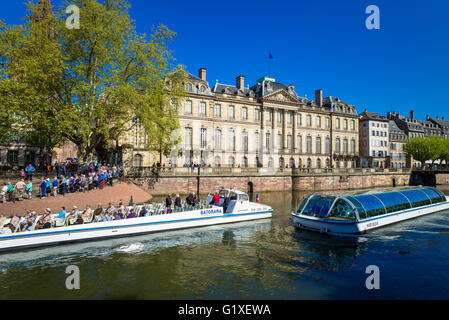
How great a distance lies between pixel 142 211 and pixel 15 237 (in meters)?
6.35

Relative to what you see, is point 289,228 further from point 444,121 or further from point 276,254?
point 444,121

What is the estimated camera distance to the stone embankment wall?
111 feet

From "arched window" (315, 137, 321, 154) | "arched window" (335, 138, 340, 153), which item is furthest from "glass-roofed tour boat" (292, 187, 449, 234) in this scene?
"arched window" (335, 138, 340, 153)

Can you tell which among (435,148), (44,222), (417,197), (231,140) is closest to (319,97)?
(231,140)

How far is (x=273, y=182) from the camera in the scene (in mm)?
41625

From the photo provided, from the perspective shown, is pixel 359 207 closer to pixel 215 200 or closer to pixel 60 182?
pixel 215 200

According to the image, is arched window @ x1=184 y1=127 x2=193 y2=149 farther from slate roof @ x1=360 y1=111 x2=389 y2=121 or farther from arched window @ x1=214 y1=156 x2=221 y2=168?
slate roof @ x1=360 y1=111 x2=389 y2=121

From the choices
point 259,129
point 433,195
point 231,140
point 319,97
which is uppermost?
point 319,97

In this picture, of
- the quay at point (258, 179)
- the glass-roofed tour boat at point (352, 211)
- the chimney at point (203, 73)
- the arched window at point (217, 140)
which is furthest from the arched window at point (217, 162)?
the glass-roofed tour boat at point (352, 211)

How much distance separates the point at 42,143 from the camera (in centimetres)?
2934

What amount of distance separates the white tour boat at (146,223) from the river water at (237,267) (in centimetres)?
51

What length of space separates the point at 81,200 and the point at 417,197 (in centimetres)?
2696

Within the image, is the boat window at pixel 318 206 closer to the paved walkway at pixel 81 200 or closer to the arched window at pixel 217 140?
the paved walkway at pixel 81 200

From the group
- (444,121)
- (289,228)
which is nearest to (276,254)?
(289,228)
